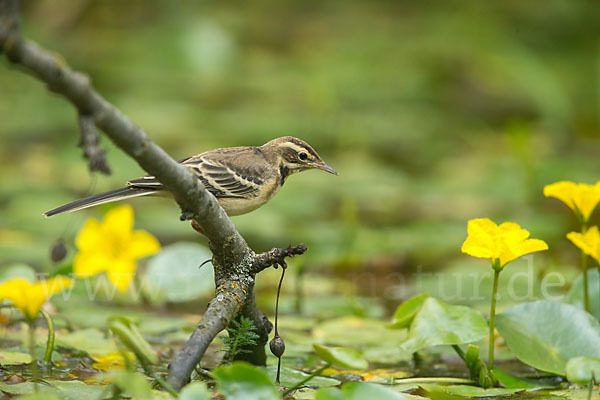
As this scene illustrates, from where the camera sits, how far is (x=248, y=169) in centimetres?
375

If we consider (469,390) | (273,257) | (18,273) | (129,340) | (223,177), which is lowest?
(469,390)

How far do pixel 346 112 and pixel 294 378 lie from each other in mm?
7113

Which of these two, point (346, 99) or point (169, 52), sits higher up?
point (169, 52)

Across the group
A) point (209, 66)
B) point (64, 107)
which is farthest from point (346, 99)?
point (64, 107)

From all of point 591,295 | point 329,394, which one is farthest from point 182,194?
point 591,295

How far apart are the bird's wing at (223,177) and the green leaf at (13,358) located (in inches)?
41.9

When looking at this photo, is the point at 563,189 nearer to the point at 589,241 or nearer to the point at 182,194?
the point at 589,241

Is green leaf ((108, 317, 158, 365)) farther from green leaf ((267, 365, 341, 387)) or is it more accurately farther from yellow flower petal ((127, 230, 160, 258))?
green leaf ((267, 365, 341, 387))

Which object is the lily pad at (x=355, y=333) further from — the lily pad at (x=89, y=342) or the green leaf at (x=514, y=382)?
the lily pad at (x=89, y=342)

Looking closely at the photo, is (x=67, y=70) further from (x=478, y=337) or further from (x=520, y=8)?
(x=520, y=8)

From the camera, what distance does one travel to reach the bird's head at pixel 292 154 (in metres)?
3.88

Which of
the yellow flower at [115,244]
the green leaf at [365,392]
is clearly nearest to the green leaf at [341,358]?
the green leaf at [365,392]

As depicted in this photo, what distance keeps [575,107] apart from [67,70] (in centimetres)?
936

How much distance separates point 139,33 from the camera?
39.3ft
